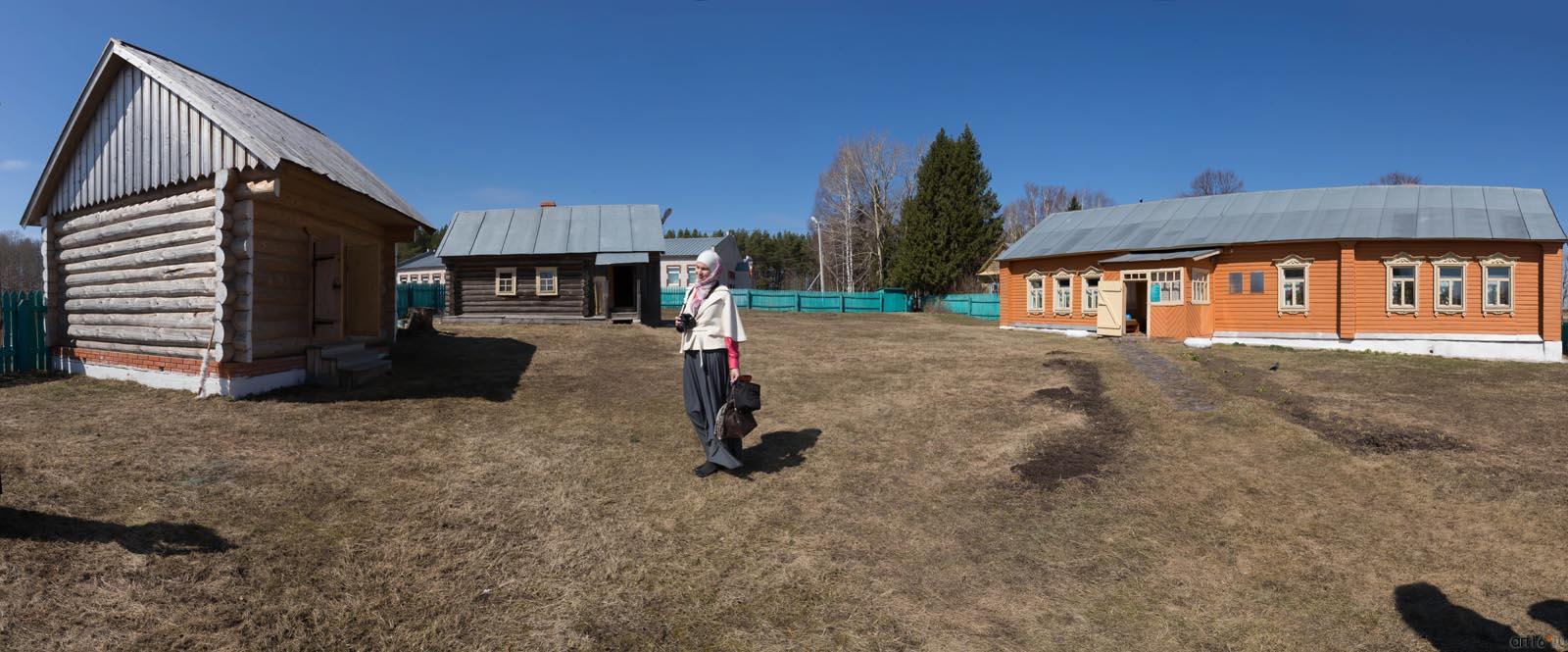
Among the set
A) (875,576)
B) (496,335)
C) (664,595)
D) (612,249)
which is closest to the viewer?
(664,595)

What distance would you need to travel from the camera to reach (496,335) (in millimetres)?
17266

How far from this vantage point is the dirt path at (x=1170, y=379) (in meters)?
9.87

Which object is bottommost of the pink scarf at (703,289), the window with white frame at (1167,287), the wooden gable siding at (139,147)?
the pink scarf at (703,289)

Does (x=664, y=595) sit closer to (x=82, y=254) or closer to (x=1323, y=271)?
(x=82, y=254)

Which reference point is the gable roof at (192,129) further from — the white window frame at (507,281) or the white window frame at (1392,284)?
the white window frame at (1392,284)

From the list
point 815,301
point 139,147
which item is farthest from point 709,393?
point 815,301

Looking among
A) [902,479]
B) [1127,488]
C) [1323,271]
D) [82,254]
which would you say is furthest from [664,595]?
[1323,271]

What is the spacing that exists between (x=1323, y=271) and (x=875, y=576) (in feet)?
68.9

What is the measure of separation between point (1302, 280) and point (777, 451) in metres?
19.6

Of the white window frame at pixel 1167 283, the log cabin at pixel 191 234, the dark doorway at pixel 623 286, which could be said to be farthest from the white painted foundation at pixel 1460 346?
the log cabin at pixel 191 234

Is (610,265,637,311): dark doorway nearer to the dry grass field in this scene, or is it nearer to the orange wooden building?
the orange wooden building

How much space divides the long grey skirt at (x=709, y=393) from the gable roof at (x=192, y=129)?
228 inches

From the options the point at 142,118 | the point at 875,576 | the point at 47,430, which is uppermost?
the point at 142,118

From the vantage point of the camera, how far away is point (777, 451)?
7102 mm
